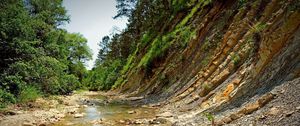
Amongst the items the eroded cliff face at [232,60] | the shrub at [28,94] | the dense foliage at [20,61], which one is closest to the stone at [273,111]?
the eroded cliff face at [232,60]

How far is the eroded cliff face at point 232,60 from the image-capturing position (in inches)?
505

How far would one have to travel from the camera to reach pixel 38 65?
82.1 feet

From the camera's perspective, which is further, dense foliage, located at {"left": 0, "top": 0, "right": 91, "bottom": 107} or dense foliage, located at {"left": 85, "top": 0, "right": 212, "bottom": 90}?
dense foliage, located at {"left": 85, "top": 0, "right": 212, "bottom": 90}

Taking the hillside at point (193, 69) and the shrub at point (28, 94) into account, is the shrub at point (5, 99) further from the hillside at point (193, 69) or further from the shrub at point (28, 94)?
the shrub at point (28, 94)

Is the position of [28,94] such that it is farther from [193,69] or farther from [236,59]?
[236,59]

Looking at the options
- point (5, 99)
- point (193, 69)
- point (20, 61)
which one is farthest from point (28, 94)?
point (193, 69)

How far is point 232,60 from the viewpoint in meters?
19.0

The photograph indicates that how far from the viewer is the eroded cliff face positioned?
42.1ft

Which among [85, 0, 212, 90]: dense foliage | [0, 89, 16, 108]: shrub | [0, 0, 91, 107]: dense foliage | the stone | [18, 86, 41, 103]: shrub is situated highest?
[85, 0, 212, 90]: dense foliage

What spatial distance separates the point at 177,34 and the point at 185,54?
203 inches

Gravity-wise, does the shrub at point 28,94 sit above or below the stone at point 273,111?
above

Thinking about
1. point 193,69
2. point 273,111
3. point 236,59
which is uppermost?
point 193,69

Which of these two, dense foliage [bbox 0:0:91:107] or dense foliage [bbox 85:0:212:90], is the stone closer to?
dense foliage [bbox 0:0:91:107]

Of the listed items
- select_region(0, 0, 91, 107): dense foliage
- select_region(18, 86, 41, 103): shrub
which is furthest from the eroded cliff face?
select_region(18, 86, 41, 103): shrub
